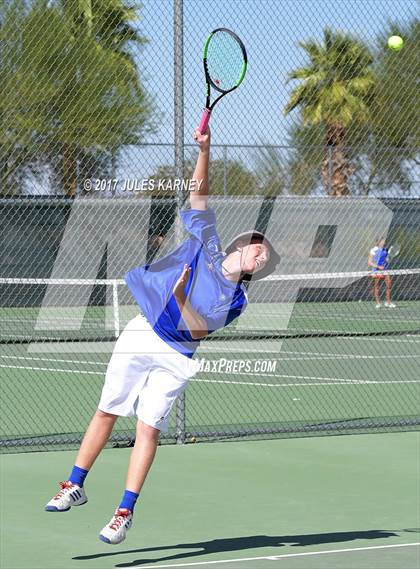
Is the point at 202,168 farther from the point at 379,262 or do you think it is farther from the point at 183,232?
the point at 379,262

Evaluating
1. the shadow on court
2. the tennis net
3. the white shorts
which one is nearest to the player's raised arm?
the white shorts

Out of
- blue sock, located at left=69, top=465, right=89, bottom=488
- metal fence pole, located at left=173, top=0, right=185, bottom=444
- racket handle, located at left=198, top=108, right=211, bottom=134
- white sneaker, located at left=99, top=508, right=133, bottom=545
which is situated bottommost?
white sneaker, located at left=99, top=508, right=133, bottom=545

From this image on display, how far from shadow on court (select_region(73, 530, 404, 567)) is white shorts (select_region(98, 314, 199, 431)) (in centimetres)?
81

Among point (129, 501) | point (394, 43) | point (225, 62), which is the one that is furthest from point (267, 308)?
point (129, 501)

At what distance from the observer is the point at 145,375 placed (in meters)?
7.26

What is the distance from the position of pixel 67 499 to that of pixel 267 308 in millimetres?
20525

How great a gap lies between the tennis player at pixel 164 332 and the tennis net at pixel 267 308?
13341 mm

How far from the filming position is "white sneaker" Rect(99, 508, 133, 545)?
6.83m

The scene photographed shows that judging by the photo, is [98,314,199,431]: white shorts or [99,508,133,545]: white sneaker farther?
[98,314,199,431]: white shorts

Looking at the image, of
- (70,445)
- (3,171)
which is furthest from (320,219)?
(70,445)

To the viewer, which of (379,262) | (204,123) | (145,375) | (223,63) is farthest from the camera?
(379,262)

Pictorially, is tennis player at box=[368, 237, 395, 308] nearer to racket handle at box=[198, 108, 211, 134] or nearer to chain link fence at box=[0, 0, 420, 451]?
chain link fence at box=[0, 0, 420, 451]

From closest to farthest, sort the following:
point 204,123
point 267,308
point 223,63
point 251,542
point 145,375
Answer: point 204,123
point 145,375
point 251,542
point 223,63
point 267,308

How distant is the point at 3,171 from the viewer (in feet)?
82.6
